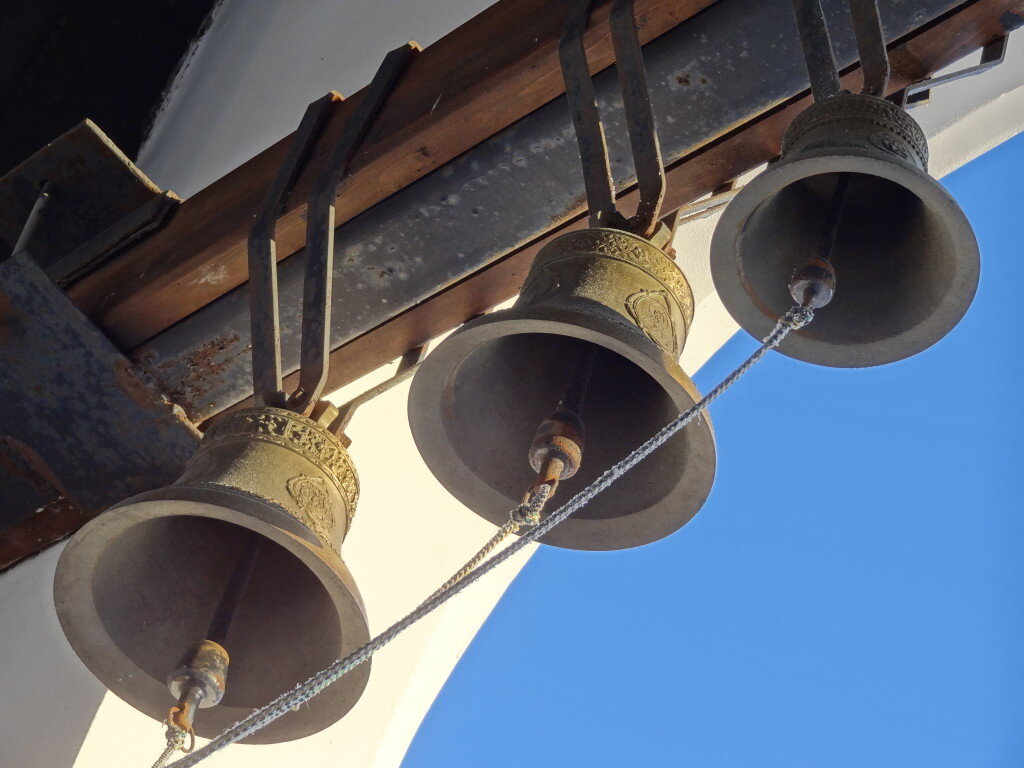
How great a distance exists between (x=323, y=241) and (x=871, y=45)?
830 mm

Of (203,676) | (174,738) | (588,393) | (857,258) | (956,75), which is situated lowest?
(174,738)

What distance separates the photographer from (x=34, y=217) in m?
2.61

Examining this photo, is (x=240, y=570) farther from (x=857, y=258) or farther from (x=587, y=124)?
(x=857, y=258)

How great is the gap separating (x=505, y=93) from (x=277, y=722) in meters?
0.97

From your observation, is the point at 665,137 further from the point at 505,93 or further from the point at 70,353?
the point at 70,353

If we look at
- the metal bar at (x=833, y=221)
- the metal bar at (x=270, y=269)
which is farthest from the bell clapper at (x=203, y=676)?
the metal bar at (x=833, y=221)

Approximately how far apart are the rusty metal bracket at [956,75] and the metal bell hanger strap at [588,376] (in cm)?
45

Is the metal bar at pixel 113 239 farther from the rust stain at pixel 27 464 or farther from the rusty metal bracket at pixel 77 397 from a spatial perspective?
the rust stain at pixel 27 464

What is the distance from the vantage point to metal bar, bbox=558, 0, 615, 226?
5.77 ft

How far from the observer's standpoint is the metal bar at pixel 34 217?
2590 mm

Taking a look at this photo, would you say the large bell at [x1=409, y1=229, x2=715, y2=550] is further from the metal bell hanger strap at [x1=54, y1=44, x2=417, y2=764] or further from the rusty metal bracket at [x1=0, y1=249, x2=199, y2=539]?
the rusty metal bracket at [x1=0, y1=249, x2=199, y2=539]

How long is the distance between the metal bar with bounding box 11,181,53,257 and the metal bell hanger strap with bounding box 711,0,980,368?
142cm

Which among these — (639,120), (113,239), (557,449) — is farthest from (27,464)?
(639,120)

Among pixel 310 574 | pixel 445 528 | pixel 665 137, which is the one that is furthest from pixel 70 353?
pixel 445 528
